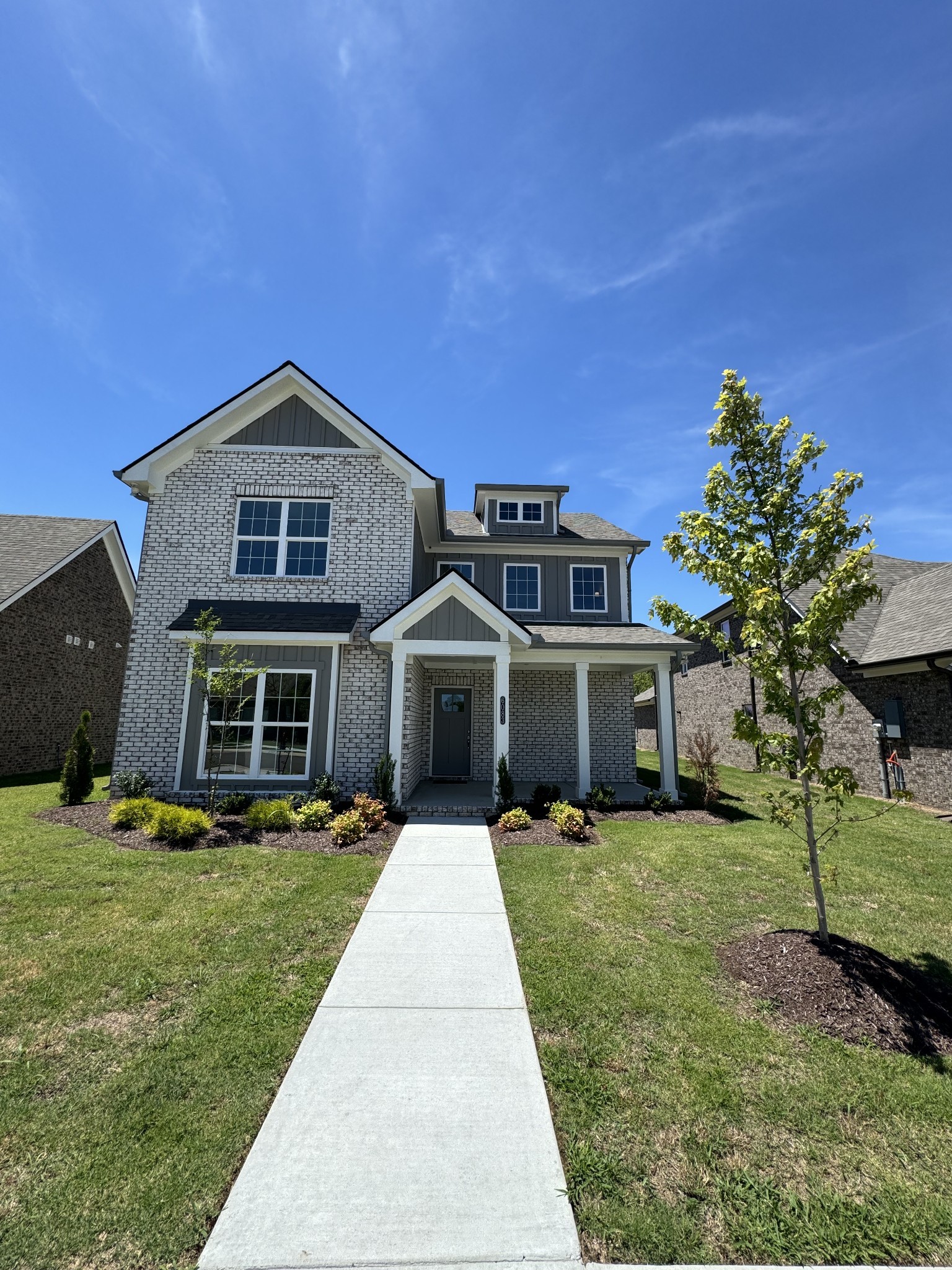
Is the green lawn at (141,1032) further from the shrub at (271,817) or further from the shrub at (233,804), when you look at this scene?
the shrub at (233,804)

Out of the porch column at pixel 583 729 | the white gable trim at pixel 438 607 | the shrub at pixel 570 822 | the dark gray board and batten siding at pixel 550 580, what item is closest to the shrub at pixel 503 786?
the shrub at pixel 570 822

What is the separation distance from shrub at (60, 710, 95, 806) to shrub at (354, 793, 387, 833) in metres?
6.31

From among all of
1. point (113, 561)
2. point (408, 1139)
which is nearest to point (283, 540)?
point (408, 1139)

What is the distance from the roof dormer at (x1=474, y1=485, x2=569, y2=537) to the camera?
678 inches

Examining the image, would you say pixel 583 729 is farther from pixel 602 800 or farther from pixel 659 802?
pixel 659 802

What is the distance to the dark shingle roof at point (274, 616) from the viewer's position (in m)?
11.7

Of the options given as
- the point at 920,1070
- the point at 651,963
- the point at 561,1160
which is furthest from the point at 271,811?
the point at 920,1070

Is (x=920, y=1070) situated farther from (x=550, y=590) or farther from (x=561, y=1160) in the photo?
(x=550, y=590)

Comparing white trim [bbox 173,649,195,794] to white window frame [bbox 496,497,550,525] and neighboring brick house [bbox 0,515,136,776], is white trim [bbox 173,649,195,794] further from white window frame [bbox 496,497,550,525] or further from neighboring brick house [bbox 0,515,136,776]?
white window frame [bbox 496,497,550,525]

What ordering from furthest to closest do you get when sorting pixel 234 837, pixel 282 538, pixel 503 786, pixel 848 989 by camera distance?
1. pixel 282 538
2. pixel 503 786
3. pixel 234 837
4. pixel 848 989

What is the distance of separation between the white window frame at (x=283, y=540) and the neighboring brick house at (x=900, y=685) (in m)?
10.0

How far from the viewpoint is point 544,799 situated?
11.6m

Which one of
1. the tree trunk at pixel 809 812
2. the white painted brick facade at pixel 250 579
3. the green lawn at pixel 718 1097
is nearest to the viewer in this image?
the green lawn at pixel 718 1097

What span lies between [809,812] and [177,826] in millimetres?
8934
